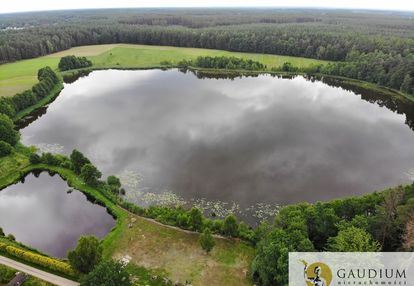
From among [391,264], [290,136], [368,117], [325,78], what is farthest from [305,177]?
[325,78]

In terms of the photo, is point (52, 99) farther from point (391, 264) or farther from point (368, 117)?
point (391, 264)

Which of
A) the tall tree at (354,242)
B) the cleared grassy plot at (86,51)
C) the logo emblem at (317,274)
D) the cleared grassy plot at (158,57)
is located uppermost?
the tall tree at (354,242)

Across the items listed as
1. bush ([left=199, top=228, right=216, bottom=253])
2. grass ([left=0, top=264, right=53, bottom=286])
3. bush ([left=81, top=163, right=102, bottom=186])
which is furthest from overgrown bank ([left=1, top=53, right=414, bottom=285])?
grass ([left=0, top=264, right=53, bottom=286])

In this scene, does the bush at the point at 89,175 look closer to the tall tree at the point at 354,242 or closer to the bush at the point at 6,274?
the bush at the point at 6,274

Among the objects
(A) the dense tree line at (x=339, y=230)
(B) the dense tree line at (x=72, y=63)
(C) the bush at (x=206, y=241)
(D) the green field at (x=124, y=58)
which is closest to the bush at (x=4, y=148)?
(C) the bush at (x=206, y=241)

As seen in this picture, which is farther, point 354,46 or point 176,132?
point 354,46
